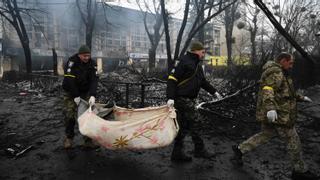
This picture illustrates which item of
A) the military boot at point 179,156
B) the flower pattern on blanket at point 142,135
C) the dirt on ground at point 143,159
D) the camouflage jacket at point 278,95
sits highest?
the camouflage jacket at point 278,95

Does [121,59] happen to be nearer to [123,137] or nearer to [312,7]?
[312,7]

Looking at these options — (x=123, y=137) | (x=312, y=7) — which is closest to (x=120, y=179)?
(x=123, y=137)

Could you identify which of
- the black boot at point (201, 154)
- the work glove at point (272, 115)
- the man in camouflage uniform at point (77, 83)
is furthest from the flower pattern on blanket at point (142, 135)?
the work glove at point (272, 115)

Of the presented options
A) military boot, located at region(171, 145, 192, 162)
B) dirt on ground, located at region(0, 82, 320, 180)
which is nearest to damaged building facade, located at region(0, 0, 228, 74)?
dirt on ground, located at region(0, 82, 320, 180)

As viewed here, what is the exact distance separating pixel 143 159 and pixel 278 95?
2194mm

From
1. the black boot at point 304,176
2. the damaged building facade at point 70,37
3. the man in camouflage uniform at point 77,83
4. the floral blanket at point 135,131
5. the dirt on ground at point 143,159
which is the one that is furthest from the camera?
the damaged building facade at point 70,37

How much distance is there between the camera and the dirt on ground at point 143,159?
4008mm

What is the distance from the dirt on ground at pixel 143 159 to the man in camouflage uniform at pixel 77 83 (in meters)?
0.57

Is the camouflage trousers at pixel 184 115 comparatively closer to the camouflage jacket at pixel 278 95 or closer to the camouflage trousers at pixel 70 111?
the camouflage jacket at pixel 278 95

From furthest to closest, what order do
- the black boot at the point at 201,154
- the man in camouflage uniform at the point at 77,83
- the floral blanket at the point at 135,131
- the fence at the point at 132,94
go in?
the fence at the point at 132,94 < the black boot at the point at 201,154 < the man in camouflage uniform at the point at 77,83 < the floral blanket at the point at 135,131

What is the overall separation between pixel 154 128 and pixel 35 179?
66.0 inches

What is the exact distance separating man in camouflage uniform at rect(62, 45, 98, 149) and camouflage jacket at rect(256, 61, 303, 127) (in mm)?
2466

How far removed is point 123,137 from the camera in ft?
12.8

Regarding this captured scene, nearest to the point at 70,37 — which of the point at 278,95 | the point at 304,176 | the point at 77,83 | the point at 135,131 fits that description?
the point at 77,83
